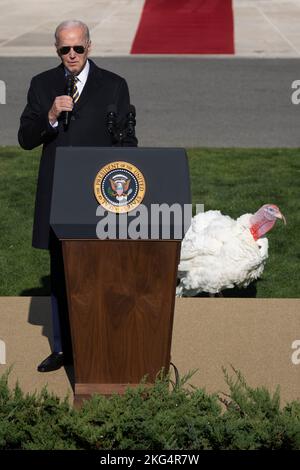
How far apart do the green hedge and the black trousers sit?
130 centimetres

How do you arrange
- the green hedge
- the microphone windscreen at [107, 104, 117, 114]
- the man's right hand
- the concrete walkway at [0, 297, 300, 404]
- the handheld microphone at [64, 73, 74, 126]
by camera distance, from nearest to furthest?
the green hedge < the man's right hand < the handheld microphone at [64, 73, 74, 126] < the microphone windscreen at [107, 104, 117, 114] < the concrete walkway at [0, 297, 300, 404]

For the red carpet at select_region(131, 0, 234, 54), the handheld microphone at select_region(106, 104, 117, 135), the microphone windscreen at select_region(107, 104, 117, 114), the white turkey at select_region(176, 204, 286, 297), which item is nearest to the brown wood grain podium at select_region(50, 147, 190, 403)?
the handheld microphone at select_region(106, 104, 117, 135)

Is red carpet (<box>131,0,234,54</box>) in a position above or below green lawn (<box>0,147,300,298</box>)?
above

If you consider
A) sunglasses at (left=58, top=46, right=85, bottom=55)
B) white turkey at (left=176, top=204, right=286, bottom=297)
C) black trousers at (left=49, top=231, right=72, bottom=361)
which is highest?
sunglasses at (left=58, top=46, right=85, bottom=55)

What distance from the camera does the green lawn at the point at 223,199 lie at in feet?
28.2

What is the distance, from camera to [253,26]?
75.7 ft

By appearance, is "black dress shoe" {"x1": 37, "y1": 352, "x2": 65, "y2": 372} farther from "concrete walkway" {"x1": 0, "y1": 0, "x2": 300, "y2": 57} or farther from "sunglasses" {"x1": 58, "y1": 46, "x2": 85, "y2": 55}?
"concrete walkway" {"x1": 0, "y1": 0, "x2": 300, "y2": 57}

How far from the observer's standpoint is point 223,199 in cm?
1048

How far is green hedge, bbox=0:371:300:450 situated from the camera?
15.7ft

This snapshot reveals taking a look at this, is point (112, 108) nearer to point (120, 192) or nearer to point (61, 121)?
point (61, 121)

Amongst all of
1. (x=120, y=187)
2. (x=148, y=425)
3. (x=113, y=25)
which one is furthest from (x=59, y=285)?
(x=113, y=25)

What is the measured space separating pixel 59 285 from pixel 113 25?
1753 centimetres

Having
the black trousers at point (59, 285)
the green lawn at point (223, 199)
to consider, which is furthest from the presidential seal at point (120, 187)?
the green lawn at point (223, 199)
